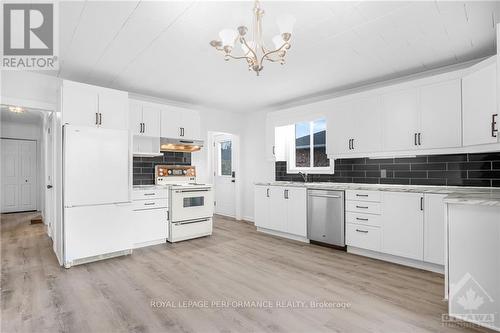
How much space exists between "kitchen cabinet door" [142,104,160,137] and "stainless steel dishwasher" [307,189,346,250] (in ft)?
9.21

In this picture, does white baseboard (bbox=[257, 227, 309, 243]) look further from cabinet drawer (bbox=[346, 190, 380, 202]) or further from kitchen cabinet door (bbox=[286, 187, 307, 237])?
cabinet drawer (bbox=[346, 190, 380, 202])

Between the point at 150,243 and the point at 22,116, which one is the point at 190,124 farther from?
the point at 22,116

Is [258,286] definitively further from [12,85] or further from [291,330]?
[12,85]

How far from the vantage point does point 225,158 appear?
714 centimetres

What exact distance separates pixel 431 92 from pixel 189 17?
3001 mm

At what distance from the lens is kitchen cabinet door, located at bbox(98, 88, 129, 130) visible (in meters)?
3.59

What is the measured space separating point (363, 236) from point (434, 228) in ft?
2.83

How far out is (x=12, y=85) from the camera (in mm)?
3629

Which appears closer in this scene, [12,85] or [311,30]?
[311,30]

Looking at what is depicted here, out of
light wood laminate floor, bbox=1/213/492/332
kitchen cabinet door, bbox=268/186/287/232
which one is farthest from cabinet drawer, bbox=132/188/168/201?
kitchen cabinet door, bbox=268/186/287/232

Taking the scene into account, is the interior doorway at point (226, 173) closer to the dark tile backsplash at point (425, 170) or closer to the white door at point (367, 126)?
the dark tile backsplash at point (425, 170)

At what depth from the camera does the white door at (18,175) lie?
23.4 ft

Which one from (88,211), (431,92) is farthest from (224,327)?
(431,92)

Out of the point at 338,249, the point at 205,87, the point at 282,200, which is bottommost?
the point at 338,249
